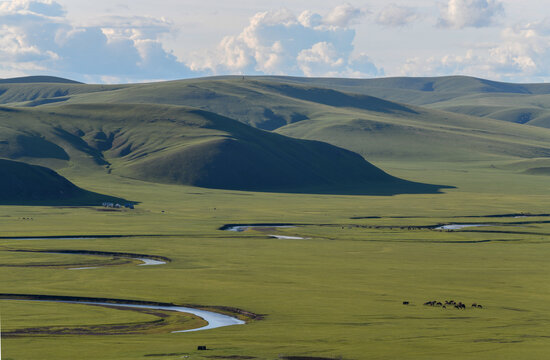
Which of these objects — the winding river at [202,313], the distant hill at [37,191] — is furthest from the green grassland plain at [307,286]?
the distant hill at [37,191]

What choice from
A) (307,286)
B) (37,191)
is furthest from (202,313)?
(37,191)

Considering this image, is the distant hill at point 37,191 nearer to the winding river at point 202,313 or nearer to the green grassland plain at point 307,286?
the green grassland plain at point 307,286

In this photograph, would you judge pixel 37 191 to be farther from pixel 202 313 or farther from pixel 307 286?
pixel 202 313

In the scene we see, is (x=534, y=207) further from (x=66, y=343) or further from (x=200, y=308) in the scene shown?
(x=66, y=343)

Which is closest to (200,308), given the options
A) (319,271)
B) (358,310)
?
(358,310)

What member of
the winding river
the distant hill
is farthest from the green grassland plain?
the distant hill
